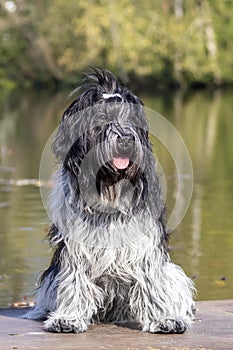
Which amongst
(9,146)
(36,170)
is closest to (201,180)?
(36,170)

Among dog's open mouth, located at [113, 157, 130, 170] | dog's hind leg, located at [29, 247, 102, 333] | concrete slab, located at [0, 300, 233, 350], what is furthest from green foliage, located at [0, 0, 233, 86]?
dog's open mouth, located at [113, 157, 130, 170]

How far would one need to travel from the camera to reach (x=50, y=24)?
5559 centimetres

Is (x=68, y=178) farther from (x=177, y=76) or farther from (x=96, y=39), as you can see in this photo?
(x=177, y=76)

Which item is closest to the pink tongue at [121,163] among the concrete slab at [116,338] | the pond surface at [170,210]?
the concrete slab at [116,338]

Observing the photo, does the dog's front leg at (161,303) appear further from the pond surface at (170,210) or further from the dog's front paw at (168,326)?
the pond surface at (170,210)

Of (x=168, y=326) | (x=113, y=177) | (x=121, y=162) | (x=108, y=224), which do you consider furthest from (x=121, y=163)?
(x=168, y=326)

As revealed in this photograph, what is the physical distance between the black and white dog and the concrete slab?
0.29 feet

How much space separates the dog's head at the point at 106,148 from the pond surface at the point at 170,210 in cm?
97

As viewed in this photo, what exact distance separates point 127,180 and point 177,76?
50868mm

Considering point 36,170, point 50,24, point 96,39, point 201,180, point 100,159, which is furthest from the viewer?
point 50,24

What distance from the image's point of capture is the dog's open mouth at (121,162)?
218 inches

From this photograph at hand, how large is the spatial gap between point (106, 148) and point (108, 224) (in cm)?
54

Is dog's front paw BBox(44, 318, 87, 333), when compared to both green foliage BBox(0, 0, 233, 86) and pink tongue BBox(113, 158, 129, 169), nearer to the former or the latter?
pink tongue BBox(113, 158, 129, 169)

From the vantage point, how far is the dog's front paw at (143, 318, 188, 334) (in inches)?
234
